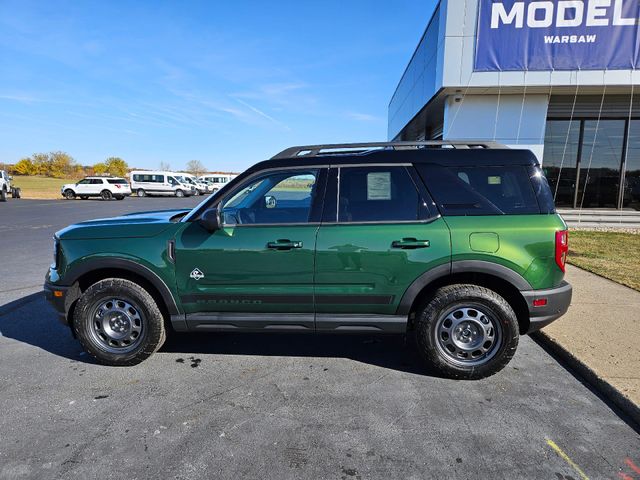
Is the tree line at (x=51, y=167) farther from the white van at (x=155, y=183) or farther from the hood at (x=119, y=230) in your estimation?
the hood at (x=119, y=230)

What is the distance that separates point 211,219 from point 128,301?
3.74ft

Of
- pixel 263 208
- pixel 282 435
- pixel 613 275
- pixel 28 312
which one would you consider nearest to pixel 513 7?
pixel 613 275

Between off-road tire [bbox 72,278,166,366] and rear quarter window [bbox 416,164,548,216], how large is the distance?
2.68 meters

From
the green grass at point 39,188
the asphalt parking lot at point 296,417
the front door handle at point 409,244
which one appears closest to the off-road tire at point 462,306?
the asphalt parking lot at point 296,417

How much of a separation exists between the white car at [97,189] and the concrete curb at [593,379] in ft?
104

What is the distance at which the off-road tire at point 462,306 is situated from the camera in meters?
3.17

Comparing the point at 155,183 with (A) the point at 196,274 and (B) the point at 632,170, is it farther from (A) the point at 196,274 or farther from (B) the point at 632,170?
(A) the point at 196,274

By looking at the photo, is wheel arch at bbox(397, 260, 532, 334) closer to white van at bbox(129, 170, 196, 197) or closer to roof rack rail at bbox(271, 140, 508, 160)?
roof rack rail at bbox(271, 140, 508, 160)

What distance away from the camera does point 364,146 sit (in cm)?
347

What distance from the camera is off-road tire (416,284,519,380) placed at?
3.17 m

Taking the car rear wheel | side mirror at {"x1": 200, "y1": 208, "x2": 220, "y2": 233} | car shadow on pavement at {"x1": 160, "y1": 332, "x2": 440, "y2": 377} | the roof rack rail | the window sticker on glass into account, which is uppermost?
the roof rack rail

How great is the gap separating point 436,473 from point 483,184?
2197 mm

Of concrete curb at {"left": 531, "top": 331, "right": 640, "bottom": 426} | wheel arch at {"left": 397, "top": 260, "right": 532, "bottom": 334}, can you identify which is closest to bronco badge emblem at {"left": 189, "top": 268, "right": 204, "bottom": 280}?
wheel arch at {"left": 397, "top": 260, "right": 532, "bottom": 334}

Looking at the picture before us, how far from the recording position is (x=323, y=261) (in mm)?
3174
